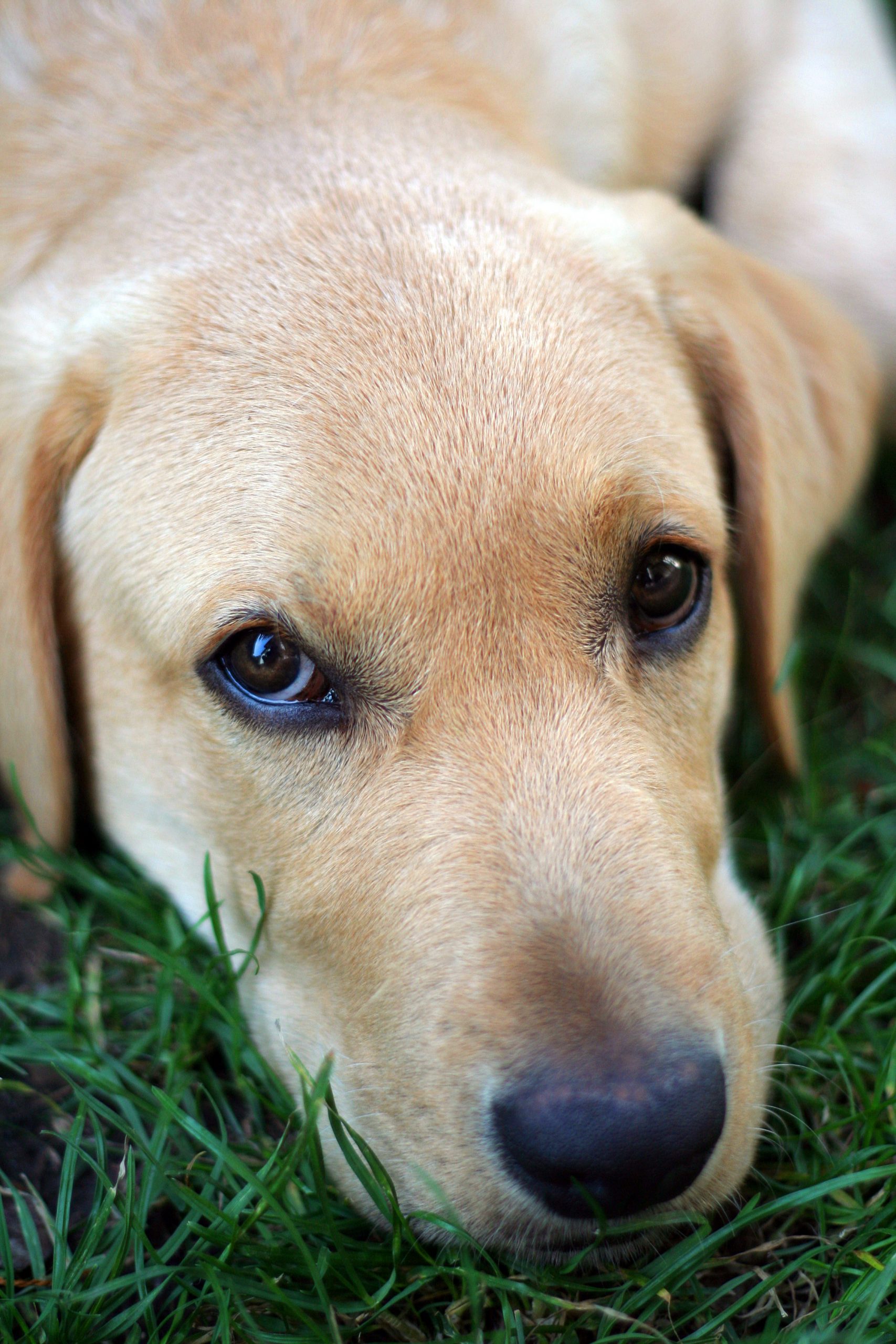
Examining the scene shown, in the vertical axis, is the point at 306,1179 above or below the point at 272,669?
below

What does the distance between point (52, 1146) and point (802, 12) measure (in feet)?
19.1

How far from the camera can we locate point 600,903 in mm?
2590

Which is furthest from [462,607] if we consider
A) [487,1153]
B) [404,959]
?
[487,1153]

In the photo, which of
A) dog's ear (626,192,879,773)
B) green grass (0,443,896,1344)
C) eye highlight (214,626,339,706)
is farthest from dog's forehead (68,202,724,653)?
green grass (0,443,896,1344)

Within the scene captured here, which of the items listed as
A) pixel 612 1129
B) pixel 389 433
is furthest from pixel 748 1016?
pixel 389 433

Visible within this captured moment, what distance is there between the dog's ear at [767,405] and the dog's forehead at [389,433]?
1.51 feet

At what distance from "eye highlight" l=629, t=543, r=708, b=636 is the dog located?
0.01 metres

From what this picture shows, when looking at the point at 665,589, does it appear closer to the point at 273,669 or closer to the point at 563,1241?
the point at 273,669

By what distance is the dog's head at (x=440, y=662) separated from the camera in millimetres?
2482

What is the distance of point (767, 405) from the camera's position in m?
3.64

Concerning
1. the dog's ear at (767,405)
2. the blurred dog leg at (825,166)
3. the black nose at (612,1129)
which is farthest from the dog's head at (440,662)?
the blurred dog leg at (825,166)

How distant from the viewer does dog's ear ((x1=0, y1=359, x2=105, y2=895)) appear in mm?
3277

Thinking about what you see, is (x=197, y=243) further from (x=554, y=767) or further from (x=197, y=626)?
(x=554, y=767)

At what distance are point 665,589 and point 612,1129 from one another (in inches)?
55.2
